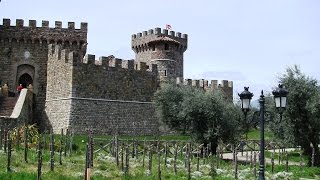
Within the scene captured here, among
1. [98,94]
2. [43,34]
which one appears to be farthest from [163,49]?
[98,94]

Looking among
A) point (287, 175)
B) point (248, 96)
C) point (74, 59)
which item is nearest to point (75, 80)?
point (74, 59)

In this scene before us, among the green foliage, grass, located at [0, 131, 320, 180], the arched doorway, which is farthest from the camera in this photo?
the arched doorway

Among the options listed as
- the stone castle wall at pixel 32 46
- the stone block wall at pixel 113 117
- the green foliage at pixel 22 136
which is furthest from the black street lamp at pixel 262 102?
the stone castle wall at pixel 32 46

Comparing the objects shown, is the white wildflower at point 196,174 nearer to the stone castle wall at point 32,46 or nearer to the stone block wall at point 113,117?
the stone block wall at point 113,117

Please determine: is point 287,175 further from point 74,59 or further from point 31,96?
point 31,96

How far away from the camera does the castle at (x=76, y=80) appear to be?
110ft

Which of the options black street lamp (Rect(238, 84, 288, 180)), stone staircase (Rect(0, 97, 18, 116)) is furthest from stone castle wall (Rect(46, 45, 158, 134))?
black street lamp (Rect(238, 84, 288, 180))

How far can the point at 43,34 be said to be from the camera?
125ft

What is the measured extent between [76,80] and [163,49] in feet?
39.5

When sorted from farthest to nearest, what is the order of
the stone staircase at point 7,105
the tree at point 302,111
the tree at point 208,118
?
the tree at point 208,118, the stone staircase at point 7,105, the tree at point 302,111

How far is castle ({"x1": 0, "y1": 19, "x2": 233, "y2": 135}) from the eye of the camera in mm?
33625

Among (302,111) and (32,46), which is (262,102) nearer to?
(302,111)

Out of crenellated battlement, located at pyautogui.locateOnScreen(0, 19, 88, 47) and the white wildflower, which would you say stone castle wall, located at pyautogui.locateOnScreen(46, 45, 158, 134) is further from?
the white wildflower

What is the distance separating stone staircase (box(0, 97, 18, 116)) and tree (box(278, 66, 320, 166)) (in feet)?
49.3
